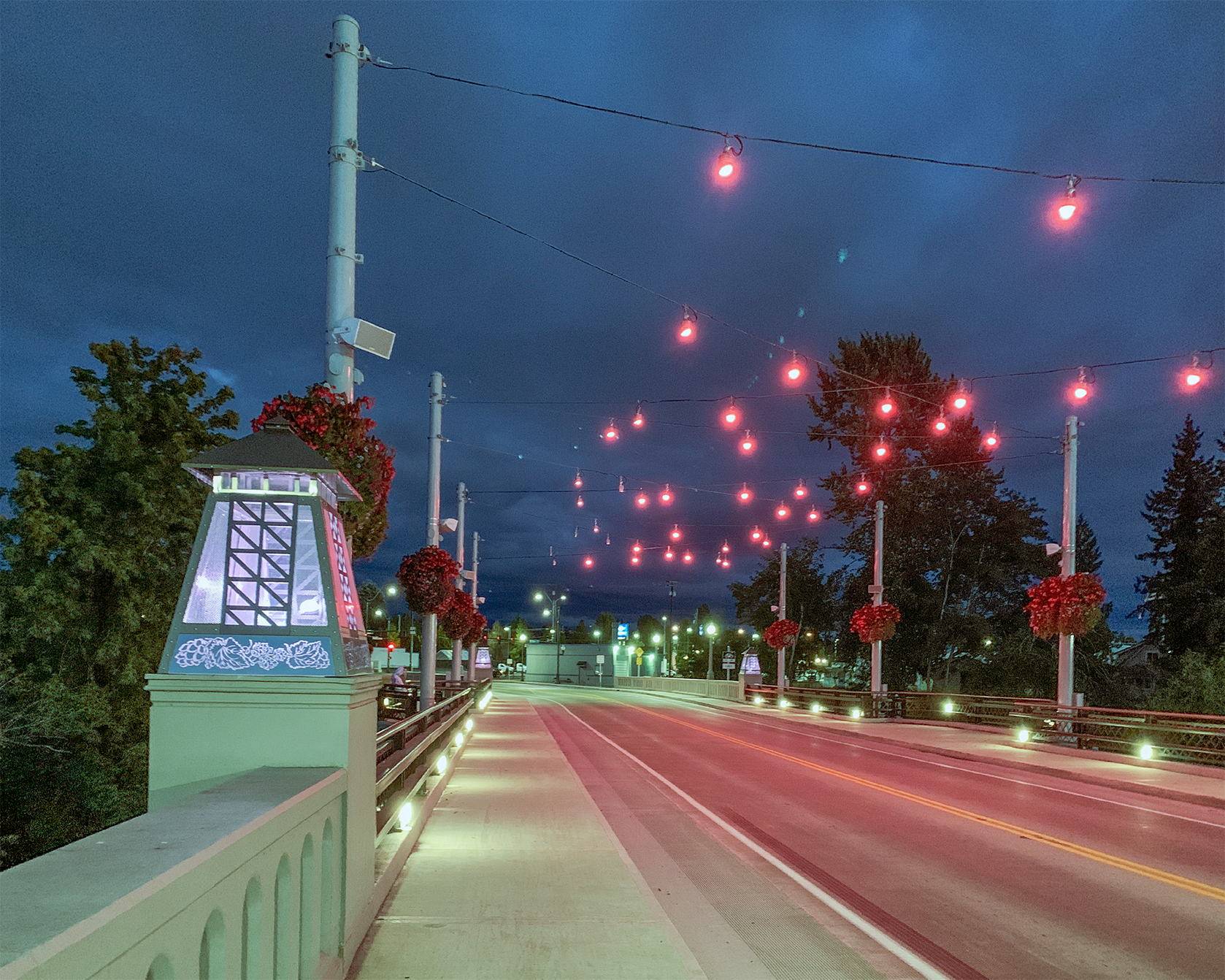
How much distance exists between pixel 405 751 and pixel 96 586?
28.6 m

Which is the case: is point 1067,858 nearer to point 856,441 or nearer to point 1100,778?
point 1100,778

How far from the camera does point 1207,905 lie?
8430 mm

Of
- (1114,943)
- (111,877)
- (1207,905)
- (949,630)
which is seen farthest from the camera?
(949,630)

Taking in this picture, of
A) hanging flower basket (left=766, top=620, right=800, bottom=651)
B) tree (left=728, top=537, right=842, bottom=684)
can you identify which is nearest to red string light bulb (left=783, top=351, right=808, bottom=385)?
hanging flower basket (left=766, top=620, right=800, bottom=651)

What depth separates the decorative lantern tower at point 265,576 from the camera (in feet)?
17.4

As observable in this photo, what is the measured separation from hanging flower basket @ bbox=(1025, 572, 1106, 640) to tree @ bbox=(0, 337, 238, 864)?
905 inches

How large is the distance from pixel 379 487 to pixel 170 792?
514 cm

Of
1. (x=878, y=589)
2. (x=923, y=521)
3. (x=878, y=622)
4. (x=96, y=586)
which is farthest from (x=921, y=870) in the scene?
(x=923, y=521)

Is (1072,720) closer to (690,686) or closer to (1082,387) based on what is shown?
(1082,387)

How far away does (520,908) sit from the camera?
7117mm

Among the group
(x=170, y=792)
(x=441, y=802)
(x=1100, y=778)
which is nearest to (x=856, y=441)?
(x=1100, y=778)

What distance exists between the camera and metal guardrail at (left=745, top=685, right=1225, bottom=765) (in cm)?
2069

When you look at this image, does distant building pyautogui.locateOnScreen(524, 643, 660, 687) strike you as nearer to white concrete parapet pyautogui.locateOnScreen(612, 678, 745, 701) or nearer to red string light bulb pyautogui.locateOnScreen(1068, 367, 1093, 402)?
white concrete parapet pyautogui.locateOnScreen(612, 678, 745, 701)

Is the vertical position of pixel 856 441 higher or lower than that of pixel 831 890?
higher
